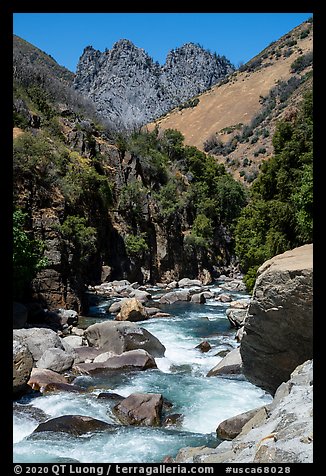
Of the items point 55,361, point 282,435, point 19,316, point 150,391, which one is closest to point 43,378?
point 55,361

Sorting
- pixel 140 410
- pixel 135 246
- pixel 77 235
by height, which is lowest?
pixel 140 410

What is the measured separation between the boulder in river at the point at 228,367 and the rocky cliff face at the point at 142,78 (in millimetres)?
53903

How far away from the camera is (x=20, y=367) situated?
950 centimetres

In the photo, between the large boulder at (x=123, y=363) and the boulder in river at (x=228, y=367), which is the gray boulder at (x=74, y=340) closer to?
the large boulder at (x=123, y=363)

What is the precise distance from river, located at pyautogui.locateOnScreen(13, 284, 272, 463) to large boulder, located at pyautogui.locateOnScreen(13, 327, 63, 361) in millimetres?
1707

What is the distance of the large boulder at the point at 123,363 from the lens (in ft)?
39.8

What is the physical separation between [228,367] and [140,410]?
154 inches

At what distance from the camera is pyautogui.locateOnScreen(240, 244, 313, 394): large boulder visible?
19.8 feet

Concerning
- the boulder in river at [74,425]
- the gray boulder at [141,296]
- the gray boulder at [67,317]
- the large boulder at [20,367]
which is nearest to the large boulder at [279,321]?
the boulder in river at [74,425]

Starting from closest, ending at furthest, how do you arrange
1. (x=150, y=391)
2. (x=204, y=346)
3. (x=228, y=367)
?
(x=150, y=391) < (x=228, y=367) < (x=204, y=346)

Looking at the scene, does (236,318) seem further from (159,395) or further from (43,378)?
(43,378)

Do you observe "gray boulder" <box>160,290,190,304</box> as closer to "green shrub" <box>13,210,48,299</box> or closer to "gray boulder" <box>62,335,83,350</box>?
"green shrub" <box>13,210,48,299</box>

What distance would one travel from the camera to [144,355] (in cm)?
1288
